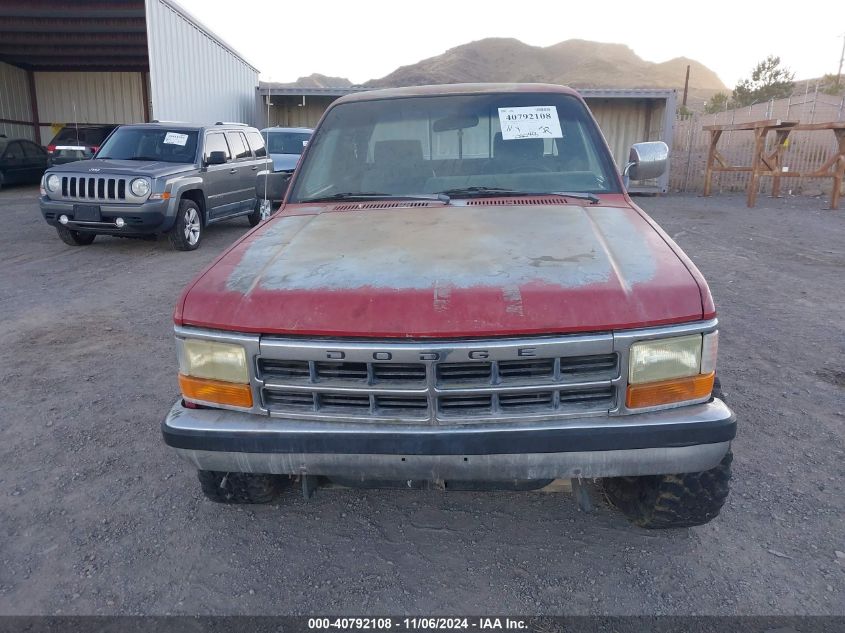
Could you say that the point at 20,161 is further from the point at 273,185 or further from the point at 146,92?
the point at 273,185

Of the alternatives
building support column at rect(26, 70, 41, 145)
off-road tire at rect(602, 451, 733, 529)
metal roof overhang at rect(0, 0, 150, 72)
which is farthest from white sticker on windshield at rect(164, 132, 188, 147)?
building support column at rect(26, 70, 41, 145)

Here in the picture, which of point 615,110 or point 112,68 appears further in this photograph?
point 112,68

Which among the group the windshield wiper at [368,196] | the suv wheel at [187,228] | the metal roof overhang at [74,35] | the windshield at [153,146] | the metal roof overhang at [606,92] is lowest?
the suv wheel at [187,228]

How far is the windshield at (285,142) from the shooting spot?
13.2 m

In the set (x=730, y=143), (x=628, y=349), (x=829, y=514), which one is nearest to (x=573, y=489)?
(x=628, y=349)

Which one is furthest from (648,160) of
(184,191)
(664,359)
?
(184,191)

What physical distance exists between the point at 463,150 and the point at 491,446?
6.23ft

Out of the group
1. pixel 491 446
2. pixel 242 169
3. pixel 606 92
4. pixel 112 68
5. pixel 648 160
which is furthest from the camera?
pixel 112 68

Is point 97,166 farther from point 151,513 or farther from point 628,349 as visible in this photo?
point 628,349

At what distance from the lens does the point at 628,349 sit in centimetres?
204

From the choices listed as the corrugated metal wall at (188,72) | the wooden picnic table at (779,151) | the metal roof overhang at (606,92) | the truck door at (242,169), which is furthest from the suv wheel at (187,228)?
the wooden picnic table at (779,151)

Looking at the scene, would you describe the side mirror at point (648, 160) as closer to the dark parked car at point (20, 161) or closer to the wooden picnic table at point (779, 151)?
the wooden picnic table at point (779, 151)

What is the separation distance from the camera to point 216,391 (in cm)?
224

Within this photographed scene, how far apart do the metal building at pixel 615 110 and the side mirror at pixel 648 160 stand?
47.6ft
